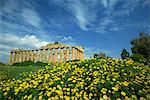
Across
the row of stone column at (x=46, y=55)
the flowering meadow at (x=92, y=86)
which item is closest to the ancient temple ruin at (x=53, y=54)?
the row of stone column at (x=46, y=55)

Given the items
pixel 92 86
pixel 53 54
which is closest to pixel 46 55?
pixel 53 54

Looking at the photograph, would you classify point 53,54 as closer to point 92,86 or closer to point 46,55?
point 46,55

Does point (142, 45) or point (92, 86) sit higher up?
point (142, 45)

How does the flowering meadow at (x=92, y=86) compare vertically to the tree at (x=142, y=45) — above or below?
below

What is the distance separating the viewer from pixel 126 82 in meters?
4.19

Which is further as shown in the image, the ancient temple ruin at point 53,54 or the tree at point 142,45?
the tree at point 142,45

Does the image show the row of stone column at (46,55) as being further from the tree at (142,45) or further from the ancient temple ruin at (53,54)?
the tree at (142,45)

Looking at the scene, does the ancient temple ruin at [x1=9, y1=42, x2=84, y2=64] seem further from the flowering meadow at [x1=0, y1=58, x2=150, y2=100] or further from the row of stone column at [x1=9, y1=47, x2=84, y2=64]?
the flowering meadow at [x1=0, y1=58, x2=150, y2=100]

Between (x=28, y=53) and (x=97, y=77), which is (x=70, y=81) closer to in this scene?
(x=97, y=77)

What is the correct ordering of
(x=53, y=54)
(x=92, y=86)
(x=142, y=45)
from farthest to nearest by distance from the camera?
(x=142, y=45) → (x=53, y=54) → (x=92, y=86)

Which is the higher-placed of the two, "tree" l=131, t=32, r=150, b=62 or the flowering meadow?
"tree" l=131, t=32, r=150, b=62

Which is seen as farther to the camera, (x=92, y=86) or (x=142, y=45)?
(x=142, y=45)

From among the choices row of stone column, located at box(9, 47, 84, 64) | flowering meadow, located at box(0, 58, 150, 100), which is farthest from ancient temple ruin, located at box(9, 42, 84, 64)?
flowering meadow, located at box(0, 58, 150, 100)

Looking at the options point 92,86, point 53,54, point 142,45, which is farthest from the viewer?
point 142,45
